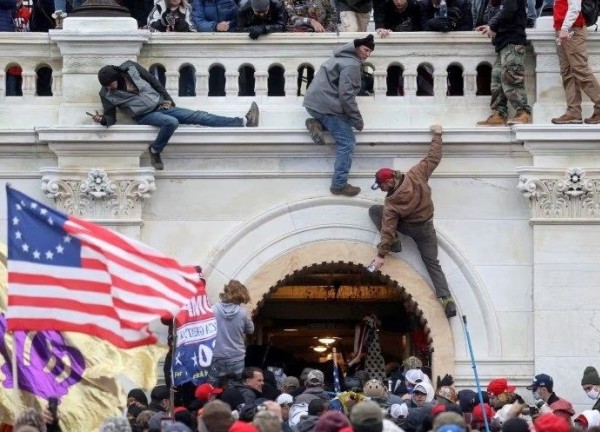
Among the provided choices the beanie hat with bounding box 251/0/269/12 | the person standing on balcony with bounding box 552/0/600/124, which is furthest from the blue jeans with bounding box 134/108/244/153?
the person standing on balcony with bounding box 552/0/600/124

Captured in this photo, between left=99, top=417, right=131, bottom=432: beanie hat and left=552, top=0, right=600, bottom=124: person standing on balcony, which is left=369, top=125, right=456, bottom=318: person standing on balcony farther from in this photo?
left=99, top=417, right=131, bottom=432: beanie hat

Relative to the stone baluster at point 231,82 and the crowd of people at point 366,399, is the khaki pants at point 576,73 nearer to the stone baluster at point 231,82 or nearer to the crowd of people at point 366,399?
the crowd of people at point 366,399

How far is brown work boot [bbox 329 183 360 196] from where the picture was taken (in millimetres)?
30812

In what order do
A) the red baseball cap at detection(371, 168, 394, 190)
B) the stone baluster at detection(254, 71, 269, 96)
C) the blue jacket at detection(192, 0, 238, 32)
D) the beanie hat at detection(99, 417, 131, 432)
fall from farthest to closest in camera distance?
1. the blue jacket at detection(192, 0, 238, 32)
2. the stone baluster at detection(254, 71, 269, 96)
3. the red baseball cap at detection(371, 168, 394, 190)
4. the beanie hat at detection(99, 417, 131, 432)

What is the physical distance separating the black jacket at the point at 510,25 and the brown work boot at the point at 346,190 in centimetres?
240

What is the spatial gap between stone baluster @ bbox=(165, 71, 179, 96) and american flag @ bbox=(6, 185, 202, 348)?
25.0 feet

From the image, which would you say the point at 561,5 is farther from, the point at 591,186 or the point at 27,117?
the point at 27,117

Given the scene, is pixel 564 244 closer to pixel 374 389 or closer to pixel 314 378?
pixel 374 389

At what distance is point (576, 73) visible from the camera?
30.4m

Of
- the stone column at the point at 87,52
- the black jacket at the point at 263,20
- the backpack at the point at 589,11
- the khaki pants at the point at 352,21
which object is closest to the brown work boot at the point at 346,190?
the black jacket at the point at 263,20

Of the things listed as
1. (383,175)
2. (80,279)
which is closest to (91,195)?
(383,175)

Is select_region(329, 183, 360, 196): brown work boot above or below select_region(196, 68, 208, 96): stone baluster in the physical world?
below

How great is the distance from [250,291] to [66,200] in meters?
2.44

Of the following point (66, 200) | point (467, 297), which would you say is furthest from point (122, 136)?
point (467, 297)
